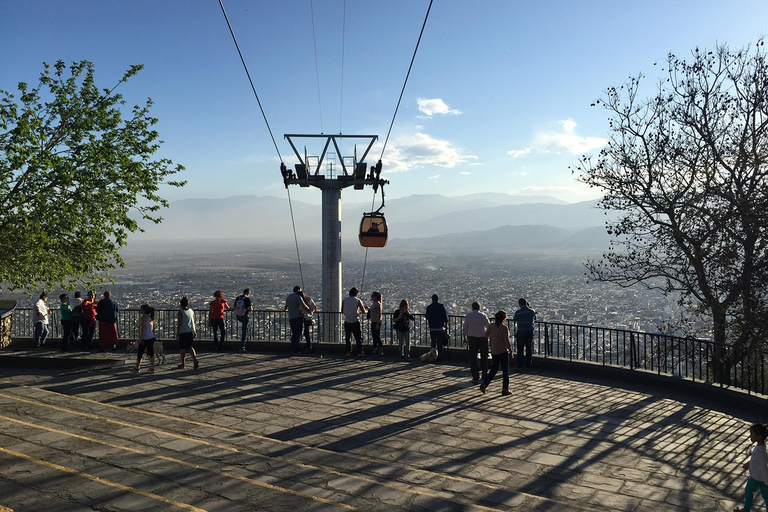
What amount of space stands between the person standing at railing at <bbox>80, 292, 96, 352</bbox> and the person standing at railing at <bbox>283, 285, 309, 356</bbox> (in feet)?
16.7

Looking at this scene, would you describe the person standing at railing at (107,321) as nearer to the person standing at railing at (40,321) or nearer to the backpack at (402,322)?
the person standing at railing at (40,321)

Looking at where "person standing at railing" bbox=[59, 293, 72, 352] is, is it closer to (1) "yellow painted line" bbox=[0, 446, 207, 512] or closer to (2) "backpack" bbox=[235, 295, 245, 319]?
(2) "backpack" bbox=[235, 295, 245, 319]

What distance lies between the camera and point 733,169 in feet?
45.0

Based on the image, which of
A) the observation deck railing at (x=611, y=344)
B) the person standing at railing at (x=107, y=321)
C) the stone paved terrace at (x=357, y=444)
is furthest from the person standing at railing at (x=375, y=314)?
the person standing at railing at (x=107, y=321)

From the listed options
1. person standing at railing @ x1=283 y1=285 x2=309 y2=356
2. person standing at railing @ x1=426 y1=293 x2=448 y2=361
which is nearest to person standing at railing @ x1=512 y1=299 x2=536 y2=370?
person standing at railing @ x1=426 y1=293 x2=448 y2=361

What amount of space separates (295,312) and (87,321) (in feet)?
17.9

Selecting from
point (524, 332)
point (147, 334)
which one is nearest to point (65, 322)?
point (147, 334)

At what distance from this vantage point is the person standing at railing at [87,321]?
47.9 feet

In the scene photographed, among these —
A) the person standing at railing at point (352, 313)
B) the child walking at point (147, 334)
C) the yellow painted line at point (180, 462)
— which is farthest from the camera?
the person standing at railing at point (352, 313)

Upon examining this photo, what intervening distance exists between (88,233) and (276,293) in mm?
86870

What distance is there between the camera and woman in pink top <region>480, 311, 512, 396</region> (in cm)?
1020

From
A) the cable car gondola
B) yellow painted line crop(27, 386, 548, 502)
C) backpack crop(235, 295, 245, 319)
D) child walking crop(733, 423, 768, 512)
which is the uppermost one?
the cable car gondola

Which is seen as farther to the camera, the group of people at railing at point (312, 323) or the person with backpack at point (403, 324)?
the person with backpack at point (403, 324)

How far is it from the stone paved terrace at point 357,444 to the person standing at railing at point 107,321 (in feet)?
8.21
